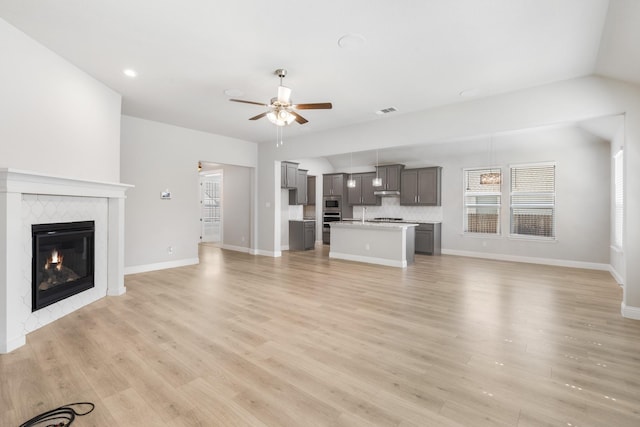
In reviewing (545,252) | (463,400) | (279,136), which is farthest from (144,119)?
(545,252)

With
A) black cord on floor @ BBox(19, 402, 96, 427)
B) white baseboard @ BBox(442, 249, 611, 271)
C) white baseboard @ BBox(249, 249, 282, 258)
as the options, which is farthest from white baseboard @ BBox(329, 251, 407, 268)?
black cord on floor @ BBox(19, 402, 96, 427)

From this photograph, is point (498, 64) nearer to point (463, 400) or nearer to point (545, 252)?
point (463, 400)

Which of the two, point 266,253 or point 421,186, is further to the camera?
point 421,186

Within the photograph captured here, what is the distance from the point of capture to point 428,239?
8312 mm

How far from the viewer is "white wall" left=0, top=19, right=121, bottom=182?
2900mm

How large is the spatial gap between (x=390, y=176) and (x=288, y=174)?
120 inches

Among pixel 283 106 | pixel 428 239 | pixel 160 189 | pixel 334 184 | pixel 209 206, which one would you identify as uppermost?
pixel 283 106

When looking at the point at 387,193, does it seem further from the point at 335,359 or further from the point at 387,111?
the point at 335,359

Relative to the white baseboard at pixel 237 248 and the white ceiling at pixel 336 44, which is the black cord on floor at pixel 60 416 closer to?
the white ceiling at pixel 336 44

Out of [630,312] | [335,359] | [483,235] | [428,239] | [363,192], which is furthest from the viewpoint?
[363,192]

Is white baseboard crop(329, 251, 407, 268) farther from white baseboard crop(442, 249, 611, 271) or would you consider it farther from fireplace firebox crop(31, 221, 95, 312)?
fireplace firebox crop(31, 221, 95, 312)

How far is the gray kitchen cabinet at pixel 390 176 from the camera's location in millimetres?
8984

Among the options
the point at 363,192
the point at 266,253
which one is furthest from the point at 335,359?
the point at 363,192

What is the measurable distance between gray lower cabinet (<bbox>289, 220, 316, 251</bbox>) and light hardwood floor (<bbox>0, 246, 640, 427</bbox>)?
4.32m
